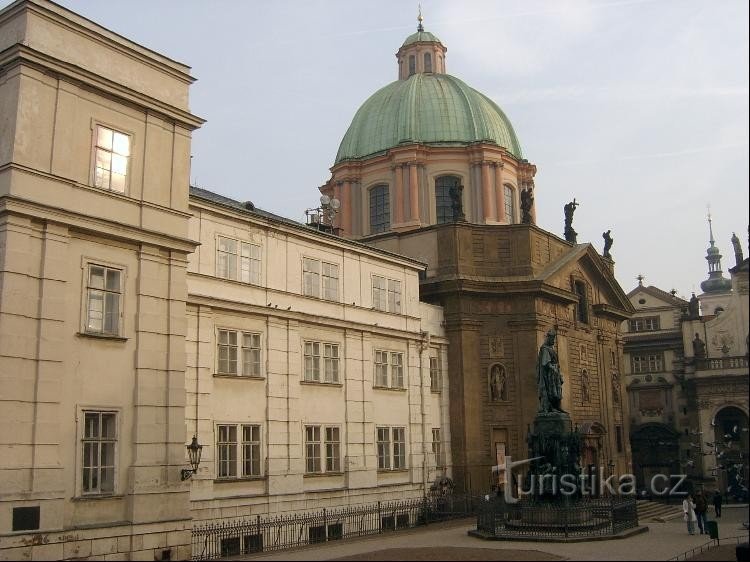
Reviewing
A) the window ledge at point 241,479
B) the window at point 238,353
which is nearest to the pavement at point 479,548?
the window ledge at point 241,479

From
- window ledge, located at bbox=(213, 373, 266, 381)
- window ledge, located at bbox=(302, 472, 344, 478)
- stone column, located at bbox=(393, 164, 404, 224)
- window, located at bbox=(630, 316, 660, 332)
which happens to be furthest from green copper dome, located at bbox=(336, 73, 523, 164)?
window ledge, located at bbox=(213, 373, 266, 381)

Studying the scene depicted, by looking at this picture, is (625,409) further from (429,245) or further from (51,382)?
(51,382)

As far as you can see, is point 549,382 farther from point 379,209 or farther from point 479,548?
point 379,209

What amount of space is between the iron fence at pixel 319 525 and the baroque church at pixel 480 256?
2896 mm

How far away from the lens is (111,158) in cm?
2397

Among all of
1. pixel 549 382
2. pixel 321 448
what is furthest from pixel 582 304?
pixel 321 448

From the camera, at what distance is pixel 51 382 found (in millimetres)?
21344

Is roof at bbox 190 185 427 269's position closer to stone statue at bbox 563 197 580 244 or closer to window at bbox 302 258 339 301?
window at bbox 302 258 339 301

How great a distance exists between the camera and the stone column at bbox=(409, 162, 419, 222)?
50.0 m

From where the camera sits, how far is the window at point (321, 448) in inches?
1299

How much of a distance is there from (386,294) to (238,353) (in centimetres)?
1000

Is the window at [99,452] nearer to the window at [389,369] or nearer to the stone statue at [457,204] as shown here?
the window at [389,369]

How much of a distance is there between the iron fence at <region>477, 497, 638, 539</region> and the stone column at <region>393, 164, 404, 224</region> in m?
23.3

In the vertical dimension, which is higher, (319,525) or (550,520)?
(550,520)
